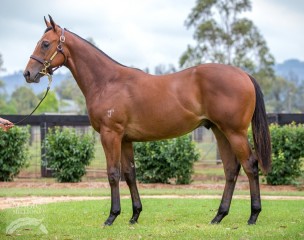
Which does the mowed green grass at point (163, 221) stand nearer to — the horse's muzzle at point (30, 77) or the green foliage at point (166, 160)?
the horse's muzzle at point (30, 77)

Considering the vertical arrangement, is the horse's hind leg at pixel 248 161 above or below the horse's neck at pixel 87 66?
below

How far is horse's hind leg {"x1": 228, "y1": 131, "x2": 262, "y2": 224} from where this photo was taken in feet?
26.1

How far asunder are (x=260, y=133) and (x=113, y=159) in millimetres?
2217

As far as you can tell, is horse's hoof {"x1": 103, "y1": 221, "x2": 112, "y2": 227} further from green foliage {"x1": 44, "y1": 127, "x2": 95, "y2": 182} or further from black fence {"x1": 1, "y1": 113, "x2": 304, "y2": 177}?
black fence {"x1": 1, "y1": 113, "x2": 304, "y2": 177}

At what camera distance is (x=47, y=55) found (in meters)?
8.25

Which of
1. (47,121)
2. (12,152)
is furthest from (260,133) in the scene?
(47,121)

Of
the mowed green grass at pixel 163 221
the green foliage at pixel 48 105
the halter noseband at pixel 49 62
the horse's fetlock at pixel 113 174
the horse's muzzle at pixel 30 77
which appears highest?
the green foliage at pixel 48 105

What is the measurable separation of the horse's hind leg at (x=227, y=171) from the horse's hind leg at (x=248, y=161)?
380 millimetres

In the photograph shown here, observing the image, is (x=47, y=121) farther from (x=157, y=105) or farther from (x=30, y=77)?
(x=157, y=105)

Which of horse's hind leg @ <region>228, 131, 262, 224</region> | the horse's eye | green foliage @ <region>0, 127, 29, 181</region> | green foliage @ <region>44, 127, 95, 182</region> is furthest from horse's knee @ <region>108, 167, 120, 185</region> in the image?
green foliage @ <region>0, 127, 29, 181</region>

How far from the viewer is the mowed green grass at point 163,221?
23.6 feet

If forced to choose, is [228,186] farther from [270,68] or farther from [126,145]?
[270,68]

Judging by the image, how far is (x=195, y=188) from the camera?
14.0 meters

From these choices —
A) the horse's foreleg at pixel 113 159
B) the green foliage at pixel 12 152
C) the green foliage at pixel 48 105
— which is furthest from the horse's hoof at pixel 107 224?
the green foliage at pixel 48 105
